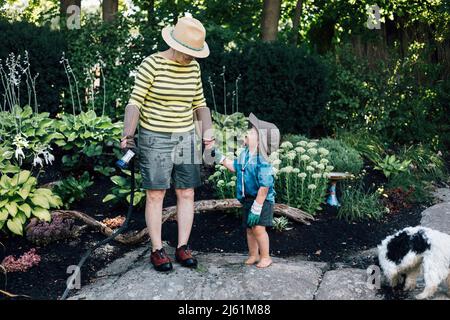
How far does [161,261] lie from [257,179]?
951 mm

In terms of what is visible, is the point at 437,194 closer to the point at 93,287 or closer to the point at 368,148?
the point at 368,148

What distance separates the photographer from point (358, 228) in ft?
19.6

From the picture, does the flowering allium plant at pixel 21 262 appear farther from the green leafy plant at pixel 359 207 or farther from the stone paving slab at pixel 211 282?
the green leafy plant at pixel 359 207

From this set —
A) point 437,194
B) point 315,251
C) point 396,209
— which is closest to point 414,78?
point 437,194

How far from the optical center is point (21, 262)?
192 inches

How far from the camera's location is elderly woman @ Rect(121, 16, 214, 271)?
4.49 m

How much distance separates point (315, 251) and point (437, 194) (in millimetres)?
2695

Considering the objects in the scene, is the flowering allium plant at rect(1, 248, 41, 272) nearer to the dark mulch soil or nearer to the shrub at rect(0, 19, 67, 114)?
the dark mulch soil

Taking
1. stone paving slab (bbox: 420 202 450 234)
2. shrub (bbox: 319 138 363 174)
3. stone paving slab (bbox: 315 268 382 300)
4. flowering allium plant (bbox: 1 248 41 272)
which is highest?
shrub (bbox: 319 138 363 174)

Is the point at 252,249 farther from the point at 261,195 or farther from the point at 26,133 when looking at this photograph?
the point at 26,133

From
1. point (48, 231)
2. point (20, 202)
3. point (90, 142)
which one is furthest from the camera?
point (90, 142)

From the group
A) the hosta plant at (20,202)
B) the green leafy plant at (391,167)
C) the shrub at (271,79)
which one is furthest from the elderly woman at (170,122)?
the shrub at (271,79)

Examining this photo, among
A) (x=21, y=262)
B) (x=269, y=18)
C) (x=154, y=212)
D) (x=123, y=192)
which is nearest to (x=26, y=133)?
(x=123, y=192)

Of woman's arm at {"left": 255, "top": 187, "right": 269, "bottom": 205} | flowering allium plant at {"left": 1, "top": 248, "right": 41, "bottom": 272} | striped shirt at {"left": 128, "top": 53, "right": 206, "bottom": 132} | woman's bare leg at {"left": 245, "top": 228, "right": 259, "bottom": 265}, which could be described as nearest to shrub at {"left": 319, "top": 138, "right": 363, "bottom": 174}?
woman's bare leg at {"left": 245, "top": 228, "right": 259, "bottom": 265}
